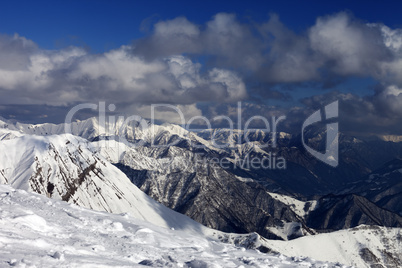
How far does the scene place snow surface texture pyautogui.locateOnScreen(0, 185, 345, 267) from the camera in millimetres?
26234

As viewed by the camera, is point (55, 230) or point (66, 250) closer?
point (66, 250)

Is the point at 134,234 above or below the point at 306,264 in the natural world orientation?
above

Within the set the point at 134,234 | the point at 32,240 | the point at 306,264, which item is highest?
the point at 32,240

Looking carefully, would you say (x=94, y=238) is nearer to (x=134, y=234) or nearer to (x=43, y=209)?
(x=134, y=234)

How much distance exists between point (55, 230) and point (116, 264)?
11759 mm

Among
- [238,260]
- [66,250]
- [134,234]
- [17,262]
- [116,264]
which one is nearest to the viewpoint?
[17,262]

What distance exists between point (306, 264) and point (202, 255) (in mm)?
12662

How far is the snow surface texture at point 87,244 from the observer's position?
26.2 meters

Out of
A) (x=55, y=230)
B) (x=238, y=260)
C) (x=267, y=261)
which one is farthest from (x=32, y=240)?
(x=267, y=261)

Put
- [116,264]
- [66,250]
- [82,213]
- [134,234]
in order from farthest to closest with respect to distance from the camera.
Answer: [82,213], [134,234], [66,250], [116,264]

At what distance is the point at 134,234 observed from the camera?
41.6m

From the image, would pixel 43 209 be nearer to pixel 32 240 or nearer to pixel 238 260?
pixel 32 240

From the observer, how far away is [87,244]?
32.3 metres

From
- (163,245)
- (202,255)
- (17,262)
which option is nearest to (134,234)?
(163,245)
